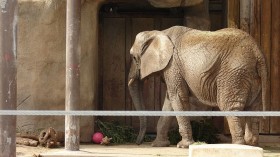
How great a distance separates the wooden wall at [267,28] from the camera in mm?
11320

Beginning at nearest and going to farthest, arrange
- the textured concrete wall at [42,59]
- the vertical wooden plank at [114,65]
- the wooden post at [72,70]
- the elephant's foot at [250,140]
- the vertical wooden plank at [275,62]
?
1. the wooden post at [72,70]
2. the elephant's foot at [250,140]
3. the textured concrete wall at [42,59]
4. the vertical wooden plank at [275,62]
5. the vertical wooden plank at [114,65]

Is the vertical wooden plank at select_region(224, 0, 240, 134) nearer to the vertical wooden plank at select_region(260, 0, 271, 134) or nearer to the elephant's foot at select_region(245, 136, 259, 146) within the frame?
the vertical wooden plank at select_region(260, 0, 271, 134)

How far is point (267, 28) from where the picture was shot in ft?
37.3

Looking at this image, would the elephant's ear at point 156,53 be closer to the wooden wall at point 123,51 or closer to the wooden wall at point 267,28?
the wooden wall at point 123,51

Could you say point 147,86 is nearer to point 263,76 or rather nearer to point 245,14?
point 245,14

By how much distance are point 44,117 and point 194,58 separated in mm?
2620

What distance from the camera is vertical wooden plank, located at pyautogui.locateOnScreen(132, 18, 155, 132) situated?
11.8 metres

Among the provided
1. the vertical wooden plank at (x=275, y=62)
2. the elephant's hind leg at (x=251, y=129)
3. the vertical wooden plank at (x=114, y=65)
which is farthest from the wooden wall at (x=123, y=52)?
the elephant's hind leg at (x=251, y=129)

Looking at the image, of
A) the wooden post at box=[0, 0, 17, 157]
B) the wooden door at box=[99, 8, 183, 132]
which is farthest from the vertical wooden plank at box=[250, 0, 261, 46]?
the wooden post at box=[0, 0, 17, 157]

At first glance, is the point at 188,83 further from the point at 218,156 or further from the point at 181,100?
the point at 218,156

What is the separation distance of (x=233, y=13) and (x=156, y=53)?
6.68 ft

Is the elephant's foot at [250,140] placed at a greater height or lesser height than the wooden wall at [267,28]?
lesser

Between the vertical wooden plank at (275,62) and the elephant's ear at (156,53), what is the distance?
7.86 feet

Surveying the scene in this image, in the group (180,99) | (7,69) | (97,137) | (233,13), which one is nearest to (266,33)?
(233,13)
